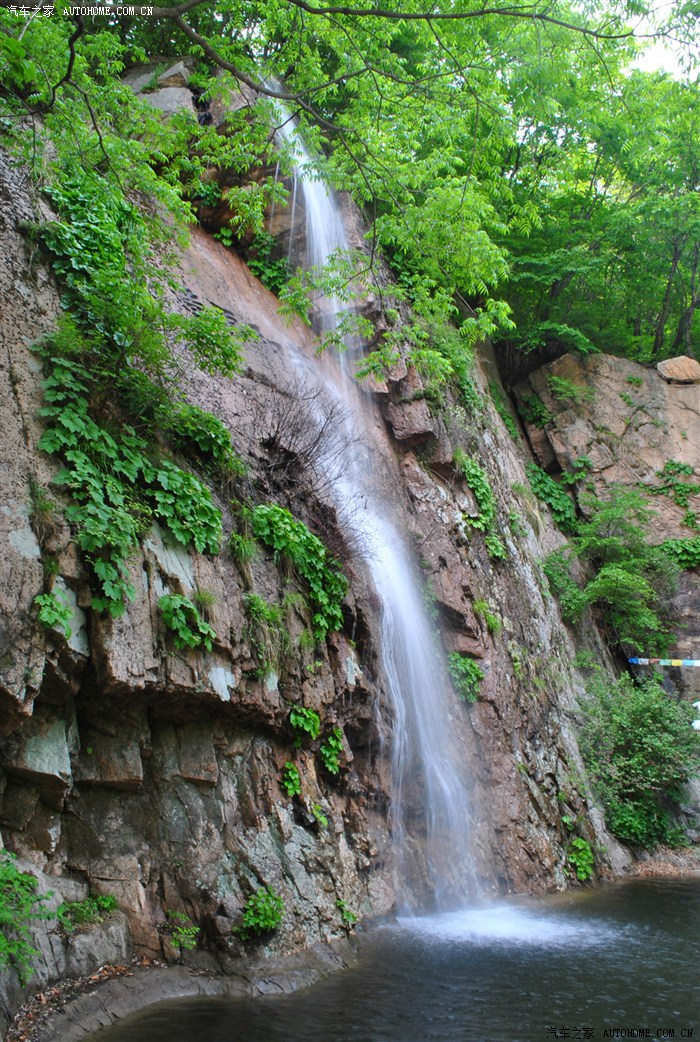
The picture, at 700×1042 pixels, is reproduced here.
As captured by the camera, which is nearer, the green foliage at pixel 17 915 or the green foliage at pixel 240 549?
the green foliage at pixel 17 915

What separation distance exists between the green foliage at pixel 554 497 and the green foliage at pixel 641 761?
17.4ft

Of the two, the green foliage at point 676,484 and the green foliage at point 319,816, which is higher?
the green foliage at point 676,484

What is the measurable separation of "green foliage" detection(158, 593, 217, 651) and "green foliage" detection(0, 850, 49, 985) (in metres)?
2.07

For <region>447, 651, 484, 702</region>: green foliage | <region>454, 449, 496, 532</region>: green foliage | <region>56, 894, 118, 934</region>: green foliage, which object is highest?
<region>454, 449, 496, 532</region>: green foliage

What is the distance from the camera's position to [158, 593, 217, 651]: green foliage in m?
6.50

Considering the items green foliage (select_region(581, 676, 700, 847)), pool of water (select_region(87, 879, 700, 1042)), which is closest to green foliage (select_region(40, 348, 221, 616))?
pool of water (select_region(87, 879, 700, 1042))

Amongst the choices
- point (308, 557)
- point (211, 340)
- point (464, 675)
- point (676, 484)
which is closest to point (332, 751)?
point (308, 557)

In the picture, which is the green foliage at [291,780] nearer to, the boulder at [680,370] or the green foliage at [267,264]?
the green foliage at [267,264]

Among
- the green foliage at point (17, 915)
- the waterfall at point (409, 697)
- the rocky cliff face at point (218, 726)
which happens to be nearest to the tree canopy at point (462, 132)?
the waterfall at point (409, 697)

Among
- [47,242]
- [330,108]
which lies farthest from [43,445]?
[330,108]

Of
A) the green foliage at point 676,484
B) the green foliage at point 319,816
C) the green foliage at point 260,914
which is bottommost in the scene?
the green foliage at point 260,914

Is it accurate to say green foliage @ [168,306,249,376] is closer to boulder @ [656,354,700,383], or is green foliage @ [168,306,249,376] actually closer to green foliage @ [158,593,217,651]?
green foliage @ [158,593,217,651]

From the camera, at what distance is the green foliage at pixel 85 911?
5.38 meters

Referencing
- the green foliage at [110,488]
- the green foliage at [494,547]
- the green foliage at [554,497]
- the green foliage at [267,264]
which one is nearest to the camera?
the green foliage at [110,488]
